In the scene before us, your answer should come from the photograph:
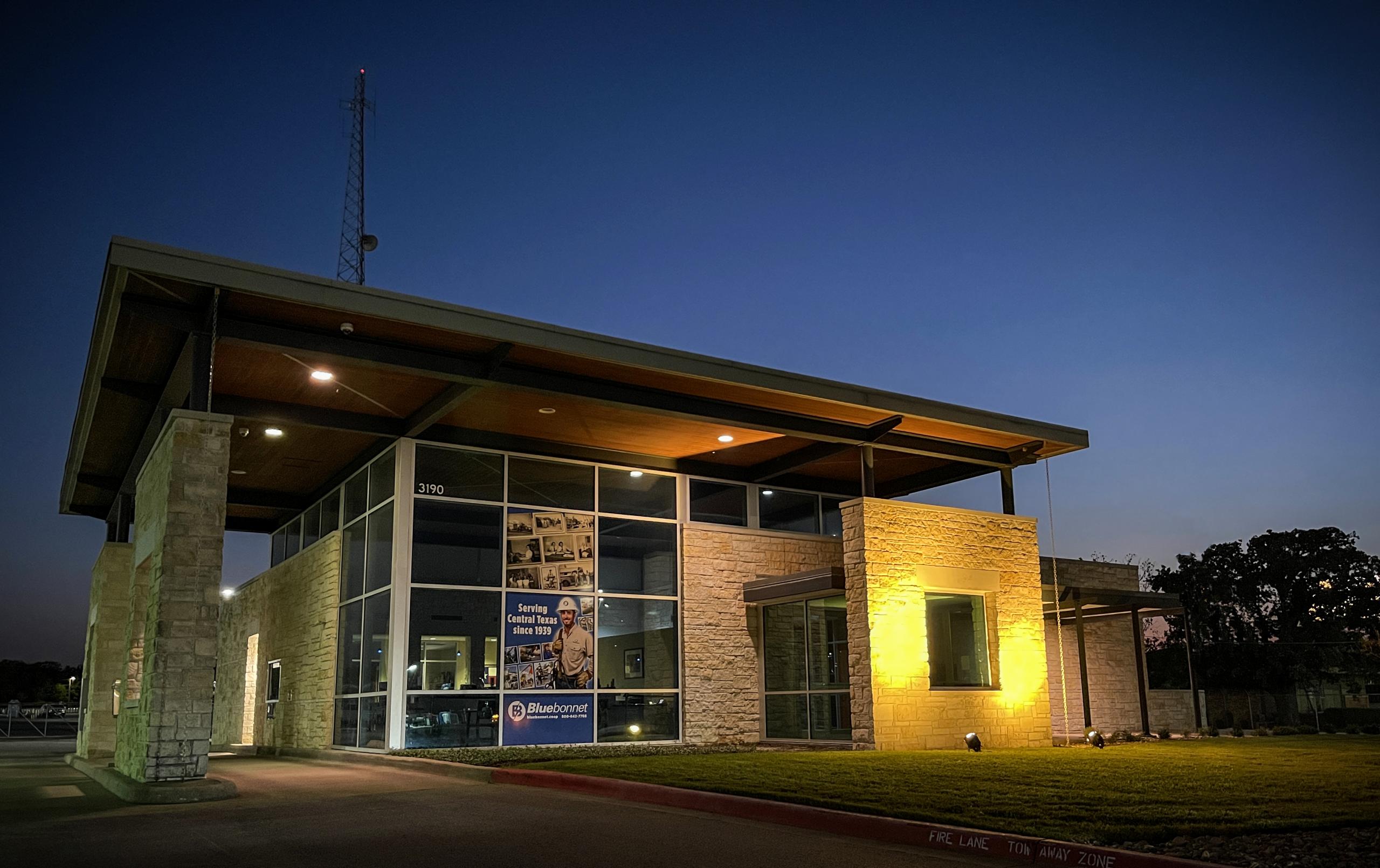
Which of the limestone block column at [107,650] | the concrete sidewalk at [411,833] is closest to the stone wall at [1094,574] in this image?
the concrete sidewalk at [411,833]

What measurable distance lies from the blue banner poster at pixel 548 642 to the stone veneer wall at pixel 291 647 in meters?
3.94

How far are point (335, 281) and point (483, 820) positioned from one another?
6.91m

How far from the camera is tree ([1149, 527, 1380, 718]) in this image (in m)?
38.8

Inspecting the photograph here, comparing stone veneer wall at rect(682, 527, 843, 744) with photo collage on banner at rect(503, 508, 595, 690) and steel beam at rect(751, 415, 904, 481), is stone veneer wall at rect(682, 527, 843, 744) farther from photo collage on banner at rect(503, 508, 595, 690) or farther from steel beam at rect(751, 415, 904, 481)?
photo collage on banner at rect(503, 508, 595, 690)

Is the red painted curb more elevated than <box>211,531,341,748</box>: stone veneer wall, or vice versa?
<box>211,531,341,748</box>: stone veneer wall

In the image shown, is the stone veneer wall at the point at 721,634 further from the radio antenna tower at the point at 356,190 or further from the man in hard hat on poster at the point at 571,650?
the radio antenna tower at the point at 356,190

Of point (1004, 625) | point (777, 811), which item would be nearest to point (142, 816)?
point (777, 811)

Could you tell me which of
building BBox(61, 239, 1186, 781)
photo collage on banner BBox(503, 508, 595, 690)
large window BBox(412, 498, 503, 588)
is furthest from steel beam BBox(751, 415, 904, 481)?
large window BBox(412, 498, 503, 588)

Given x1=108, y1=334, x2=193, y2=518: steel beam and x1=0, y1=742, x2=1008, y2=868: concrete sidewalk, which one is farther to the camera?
x1=108, y1=334, x2=193, y2=518: steel beam

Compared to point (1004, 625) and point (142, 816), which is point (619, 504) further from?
point (142, 816)

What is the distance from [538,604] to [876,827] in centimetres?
1135

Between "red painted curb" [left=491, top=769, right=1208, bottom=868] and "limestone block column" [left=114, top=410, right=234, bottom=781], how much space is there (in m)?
4.24

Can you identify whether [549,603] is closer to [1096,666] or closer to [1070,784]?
[1070,784]

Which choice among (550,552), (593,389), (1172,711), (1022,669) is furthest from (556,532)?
(1172,711)
